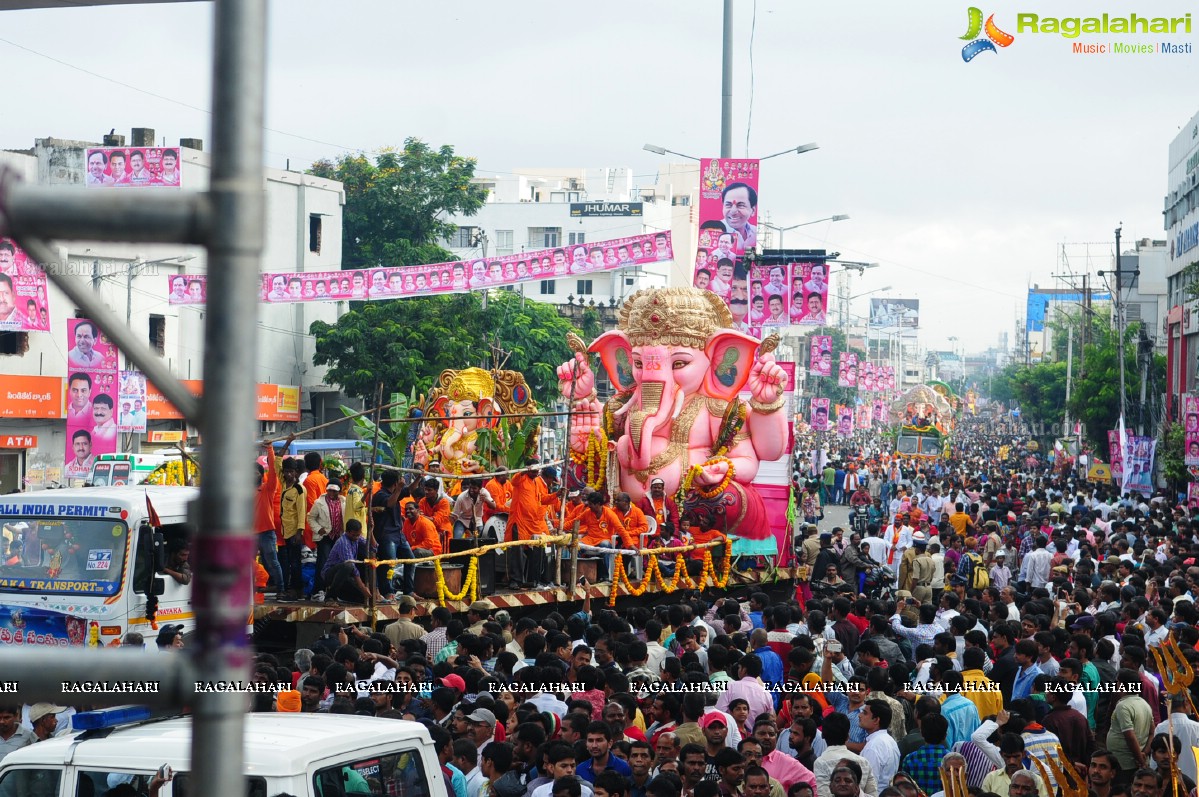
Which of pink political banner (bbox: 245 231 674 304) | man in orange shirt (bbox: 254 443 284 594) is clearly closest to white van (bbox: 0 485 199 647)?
man in orange shirt (bbox: 254 443 284 594)

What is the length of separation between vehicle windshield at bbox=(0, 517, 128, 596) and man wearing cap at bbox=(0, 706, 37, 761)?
2994 mm

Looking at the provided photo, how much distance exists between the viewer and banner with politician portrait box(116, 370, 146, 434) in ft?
88.1

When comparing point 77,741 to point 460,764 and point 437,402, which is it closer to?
point 460,764

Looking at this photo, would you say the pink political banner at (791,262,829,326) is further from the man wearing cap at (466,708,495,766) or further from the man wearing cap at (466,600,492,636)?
the man wearing cap at (466,708,495,766)

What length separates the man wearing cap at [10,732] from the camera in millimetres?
7629

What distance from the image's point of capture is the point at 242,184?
2.21 meters

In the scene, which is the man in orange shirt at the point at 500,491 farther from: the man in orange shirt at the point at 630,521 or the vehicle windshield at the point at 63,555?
the vehicle windshield at the point at 63,555

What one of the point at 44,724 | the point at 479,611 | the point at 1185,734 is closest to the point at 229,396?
the point at 44,724

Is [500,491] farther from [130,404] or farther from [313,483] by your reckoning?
[130,404]

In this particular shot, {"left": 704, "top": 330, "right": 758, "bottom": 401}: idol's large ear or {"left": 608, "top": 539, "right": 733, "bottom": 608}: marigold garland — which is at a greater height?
{"left": 704, "top": 330, "right": 758, "bottom": 401}: idol's large ear

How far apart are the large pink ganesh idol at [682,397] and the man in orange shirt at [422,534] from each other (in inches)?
181

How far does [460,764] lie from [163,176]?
2376 cm

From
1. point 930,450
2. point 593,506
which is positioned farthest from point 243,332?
point 930,450

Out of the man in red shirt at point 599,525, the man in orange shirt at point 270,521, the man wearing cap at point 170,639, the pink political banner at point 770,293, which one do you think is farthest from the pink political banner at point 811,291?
the man wearing cap at point 170,639
